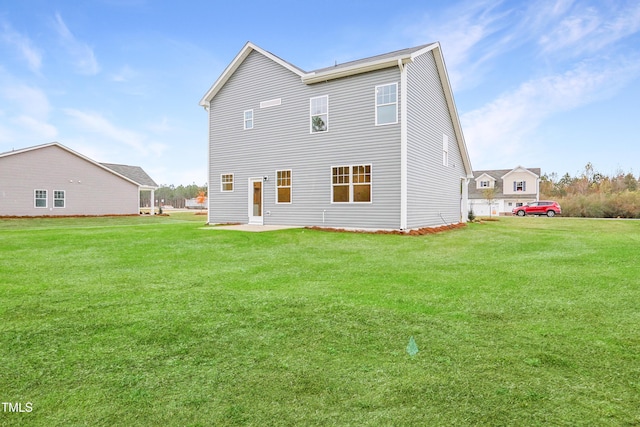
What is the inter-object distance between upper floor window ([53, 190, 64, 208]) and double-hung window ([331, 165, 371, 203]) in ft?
79.4

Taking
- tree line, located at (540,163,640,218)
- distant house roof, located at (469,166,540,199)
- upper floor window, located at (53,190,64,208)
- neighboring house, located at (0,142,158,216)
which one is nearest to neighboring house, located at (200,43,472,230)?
neighboring house, located at (0,142,158,216)

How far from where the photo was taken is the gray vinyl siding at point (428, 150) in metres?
12.5

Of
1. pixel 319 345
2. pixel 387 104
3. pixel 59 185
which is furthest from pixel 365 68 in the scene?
pixel 59 185

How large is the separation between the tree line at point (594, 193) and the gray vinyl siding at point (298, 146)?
2778cm

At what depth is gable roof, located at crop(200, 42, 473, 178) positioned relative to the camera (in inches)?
477

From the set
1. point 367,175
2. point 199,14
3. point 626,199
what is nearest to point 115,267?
point 367,175

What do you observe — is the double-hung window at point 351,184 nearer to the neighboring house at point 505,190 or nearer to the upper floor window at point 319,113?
the upper floor window at point 319,113

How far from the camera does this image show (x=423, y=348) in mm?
2801

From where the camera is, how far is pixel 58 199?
2644 cm

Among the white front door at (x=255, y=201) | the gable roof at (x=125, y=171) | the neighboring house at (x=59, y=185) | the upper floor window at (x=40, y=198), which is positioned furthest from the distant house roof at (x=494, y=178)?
the upper floor window at (x=40, y=198)

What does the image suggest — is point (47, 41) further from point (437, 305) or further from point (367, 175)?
point (437, 305)

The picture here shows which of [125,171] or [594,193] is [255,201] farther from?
[594,193]

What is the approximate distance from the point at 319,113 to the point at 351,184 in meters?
3.20

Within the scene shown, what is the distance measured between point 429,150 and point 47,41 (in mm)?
19970
